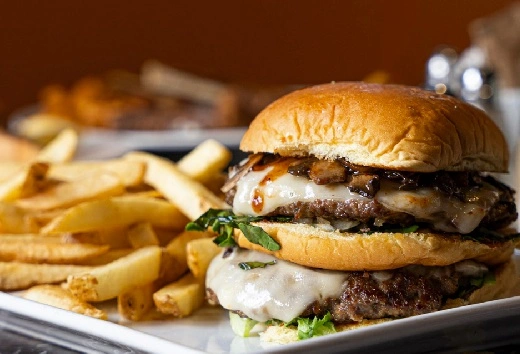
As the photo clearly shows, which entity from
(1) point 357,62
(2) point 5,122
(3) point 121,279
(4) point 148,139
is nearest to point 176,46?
(1) point 357,62

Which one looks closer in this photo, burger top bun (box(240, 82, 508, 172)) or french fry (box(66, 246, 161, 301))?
burger top bun (box(240, 82, 508, 172))

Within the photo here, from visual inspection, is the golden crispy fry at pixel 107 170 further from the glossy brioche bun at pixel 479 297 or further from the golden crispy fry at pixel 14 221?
the glossy brioche bun at pixel 479 297

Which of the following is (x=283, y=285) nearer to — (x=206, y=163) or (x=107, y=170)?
(x=206, y=163)

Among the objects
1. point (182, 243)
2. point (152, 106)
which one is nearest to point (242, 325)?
point (182, 243)

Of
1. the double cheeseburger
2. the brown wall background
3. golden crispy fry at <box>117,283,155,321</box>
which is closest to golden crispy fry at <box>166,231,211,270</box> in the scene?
golden crispy fry at <box>117,283,155,321</box>

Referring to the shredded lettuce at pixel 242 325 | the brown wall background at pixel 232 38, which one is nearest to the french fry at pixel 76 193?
the shredded lettuce at pixel 242 325

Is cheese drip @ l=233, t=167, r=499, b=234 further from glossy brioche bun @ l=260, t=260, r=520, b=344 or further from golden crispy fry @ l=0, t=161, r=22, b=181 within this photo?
golden crispy fry @ l=0, t=161, r=22, b=181
